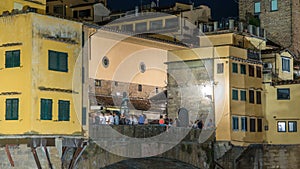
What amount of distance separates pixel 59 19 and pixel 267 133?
24072mm

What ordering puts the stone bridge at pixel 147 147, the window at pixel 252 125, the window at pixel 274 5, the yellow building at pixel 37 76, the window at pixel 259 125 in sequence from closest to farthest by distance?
the yellow building at pixel 37 76, the stone bridge at pixel 147 147, the window at pixel 252 125, the window at pixel 259 125, the window at pixel 274 5

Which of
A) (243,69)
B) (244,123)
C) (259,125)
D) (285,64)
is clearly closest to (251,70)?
(243,69)

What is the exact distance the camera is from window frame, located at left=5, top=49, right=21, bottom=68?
38450 millimetres

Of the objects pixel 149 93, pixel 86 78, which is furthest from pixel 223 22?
pixel 86 78

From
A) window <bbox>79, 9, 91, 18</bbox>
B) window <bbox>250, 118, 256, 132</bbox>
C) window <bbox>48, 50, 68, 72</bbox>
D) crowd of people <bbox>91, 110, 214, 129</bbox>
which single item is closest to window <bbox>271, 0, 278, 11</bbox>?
window <bbox>79, 9, 91, 18</bbox>

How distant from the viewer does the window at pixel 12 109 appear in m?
38.3

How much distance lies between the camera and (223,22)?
201 feet

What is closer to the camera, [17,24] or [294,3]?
[17,24]

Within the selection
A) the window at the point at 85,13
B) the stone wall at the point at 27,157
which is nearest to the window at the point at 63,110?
the stone wall at the point at 27,157

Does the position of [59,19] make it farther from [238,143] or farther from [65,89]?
[238,143]

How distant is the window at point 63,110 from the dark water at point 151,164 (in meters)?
7.97

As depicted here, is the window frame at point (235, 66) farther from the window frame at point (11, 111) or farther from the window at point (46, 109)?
the window frame at point (11, 111)

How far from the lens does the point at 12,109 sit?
38469 millimetres

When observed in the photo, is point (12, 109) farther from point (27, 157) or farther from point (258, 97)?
point (258, 97)
